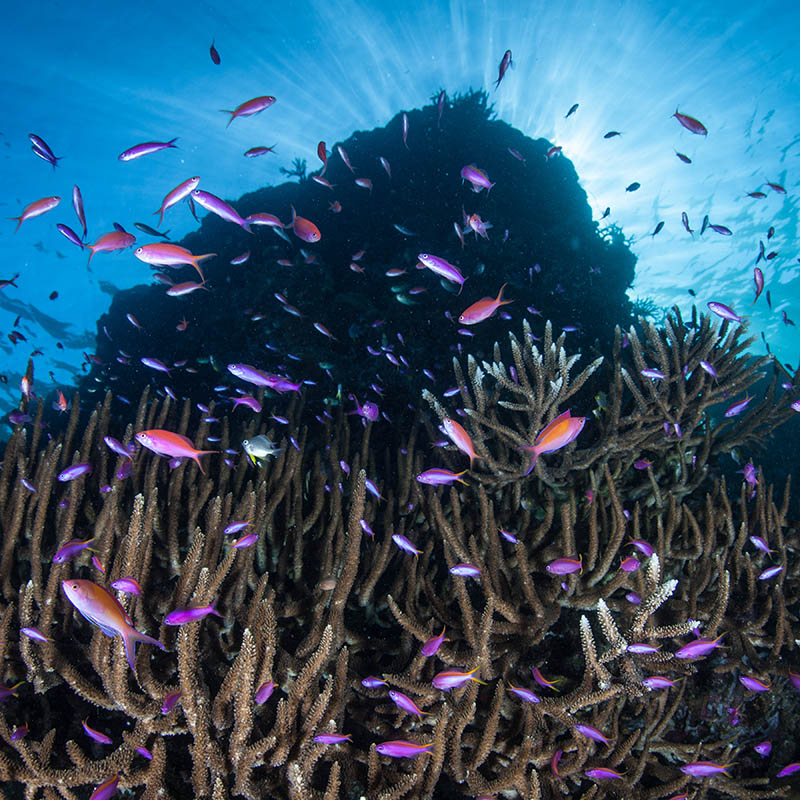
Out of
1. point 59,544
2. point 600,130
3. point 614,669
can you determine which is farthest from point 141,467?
point 600,130

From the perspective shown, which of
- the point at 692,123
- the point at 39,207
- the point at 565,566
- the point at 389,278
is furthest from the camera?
the point at 389,278

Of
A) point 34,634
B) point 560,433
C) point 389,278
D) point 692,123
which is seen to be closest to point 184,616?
point 34,634

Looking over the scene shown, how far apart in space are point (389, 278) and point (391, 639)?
7366mm

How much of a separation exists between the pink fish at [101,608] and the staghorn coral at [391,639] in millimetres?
Result: 188

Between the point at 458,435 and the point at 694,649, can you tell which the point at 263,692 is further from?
the point at 694,649

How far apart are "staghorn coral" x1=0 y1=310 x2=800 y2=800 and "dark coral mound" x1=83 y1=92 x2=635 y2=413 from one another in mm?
3700

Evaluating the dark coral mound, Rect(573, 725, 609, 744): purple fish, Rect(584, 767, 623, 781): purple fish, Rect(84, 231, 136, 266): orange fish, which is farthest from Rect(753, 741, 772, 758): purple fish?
Rect(84, 231, 136, 266): orange fish

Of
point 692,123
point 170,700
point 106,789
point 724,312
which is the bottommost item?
point 106,789

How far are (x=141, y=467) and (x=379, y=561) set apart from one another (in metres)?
2.54

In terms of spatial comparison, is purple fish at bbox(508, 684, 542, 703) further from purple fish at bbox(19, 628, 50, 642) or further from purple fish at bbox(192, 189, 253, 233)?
purple fish at bbox(192, 189, 253, 233)

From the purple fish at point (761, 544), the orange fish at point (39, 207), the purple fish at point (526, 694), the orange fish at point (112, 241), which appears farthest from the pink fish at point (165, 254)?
the purple fish at point (761, 544)

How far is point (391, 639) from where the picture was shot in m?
2.80

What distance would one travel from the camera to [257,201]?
1227 centimetres

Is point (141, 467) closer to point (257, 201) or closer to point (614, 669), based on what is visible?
point (614, 669)
